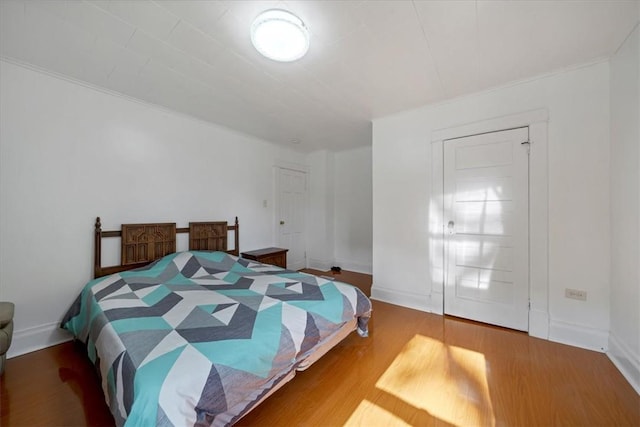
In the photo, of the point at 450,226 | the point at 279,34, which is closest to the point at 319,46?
the point at 279,34

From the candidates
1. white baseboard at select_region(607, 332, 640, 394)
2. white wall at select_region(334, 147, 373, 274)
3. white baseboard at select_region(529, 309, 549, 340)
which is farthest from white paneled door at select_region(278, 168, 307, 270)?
white baseboard at select_region(607, 332, 640, 394)

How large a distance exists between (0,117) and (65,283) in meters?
1.48

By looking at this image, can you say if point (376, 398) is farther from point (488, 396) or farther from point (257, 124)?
point (257, 124)

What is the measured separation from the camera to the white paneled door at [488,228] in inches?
93.7

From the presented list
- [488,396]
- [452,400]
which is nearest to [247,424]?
[452,400]

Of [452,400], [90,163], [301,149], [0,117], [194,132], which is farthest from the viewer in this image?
[301,149]

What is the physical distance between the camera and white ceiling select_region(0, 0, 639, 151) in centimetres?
151

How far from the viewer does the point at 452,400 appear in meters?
1.54

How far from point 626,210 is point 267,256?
11.9 ft

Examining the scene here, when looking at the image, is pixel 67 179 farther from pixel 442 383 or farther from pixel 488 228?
pixel 488 228

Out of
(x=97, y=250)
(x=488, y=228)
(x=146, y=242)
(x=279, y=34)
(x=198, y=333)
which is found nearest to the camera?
(x=198, y=333)

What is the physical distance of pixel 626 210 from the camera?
1.78 metres

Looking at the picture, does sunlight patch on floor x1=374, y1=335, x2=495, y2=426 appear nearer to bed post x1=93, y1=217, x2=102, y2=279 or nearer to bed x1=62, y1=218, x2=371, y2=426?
bed x1=62, y1=218, x2=371, y2=426

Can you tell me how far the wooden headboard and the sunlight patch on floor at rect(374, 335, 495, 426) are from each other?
2.62 metres
